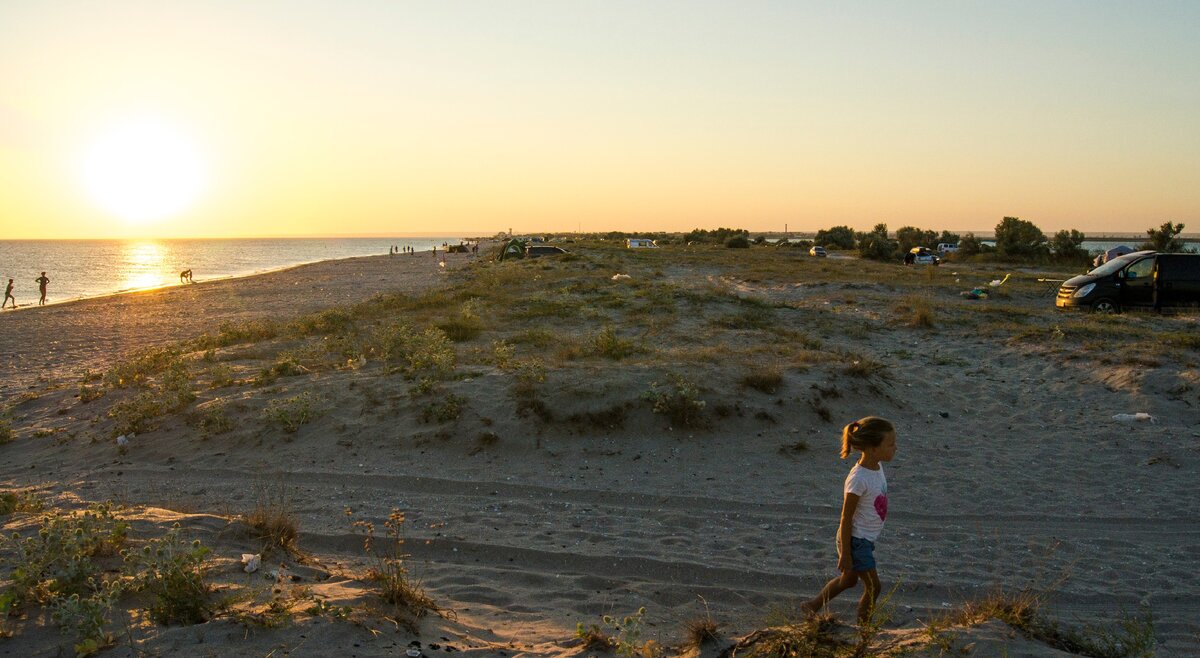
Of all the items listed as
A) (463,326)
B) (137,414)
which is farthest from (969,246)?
(137,414)

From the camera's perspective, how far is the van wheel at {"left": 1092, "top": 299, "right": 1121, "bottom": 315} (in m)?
21.2

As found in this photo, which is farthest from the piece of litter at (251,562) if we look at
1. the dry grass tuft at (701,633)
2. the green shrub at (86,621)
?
the dry grass tuft at (701,633)

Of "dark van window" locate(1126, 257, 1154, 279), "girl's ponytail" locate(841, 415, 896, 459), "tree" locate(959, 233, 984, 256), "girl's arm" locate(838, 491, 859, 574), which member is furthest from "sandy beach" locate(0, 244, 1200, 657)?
"tree" locate(959, 233, 984, 256)

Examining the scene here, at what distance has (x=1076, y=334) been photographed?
15.6 metres

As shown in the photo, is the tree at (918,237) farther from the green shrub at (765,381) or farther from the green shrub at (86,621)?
the green shrub at (86,621)

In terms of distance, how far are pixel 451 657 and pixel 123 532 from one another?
8.45ft

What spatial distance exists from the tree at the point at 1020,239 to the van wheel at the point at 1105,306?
1343 inches

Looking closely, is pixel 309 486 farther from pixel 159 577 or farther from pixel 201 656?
pixel 201 656

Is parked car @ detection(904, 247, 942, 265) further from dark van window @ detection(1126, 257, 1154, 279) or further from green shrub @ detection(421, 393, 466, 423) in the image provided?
green shrub @ detection(421, 393, 466, 423)

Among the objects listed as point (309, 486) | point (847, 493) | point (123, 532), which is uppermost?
point (847, 493)

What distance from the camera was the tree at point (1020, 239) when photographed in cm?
5194

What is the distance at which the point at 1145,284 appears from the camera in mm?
20906

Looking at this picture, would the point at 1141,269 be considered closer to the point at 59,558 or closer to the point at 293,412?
the point at 293,412

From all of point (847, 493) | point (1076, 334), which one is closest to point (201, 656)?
point (847, 493)
